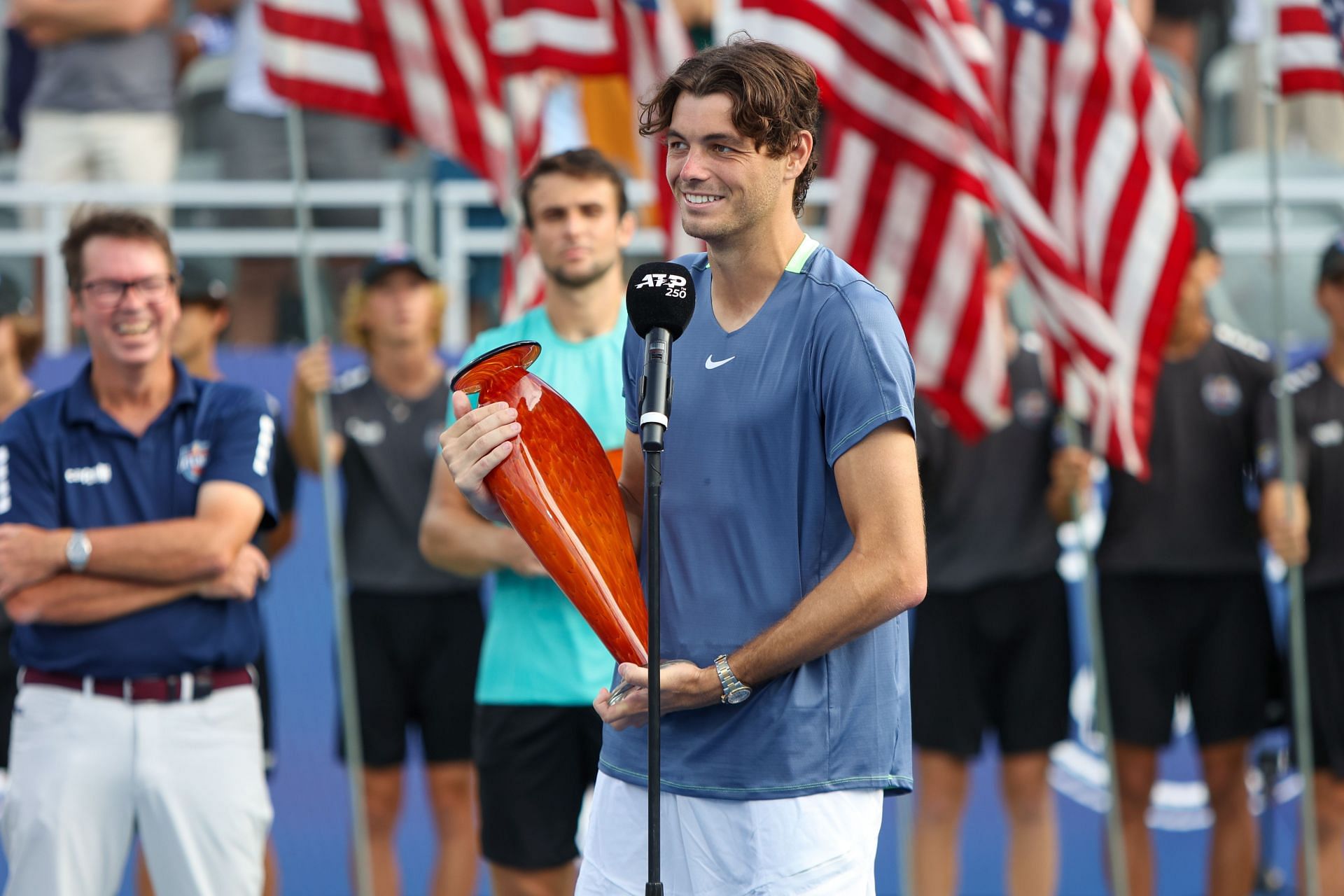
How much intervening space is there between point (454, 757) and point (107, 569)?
7.72ft

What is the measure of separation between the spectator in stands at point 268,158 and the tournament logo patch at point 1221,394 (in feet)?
14.1

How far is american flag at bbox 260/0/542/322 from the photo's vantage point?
23.8ft

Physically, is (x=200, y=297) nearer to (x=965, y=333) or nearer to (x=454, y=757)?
(x=454, y=757)

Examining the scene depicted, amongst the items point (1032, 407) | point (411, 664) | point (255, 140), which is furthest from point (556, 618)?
point (255, 140)

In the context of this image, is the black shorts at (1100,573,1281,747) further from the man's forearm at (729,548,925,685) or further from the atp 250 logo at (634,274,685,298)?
the atp 250 logo at (634,274,685,298)

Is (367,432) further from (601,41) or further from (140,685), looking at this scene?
(140,685)

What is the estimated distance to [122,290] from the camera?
16.3 feet

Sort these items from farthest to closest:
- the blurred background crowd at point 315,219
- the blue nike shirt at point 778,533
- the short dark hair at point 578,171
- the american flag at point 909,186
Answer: the blurred background crowd at point 315,219 < the american flag at point 909,186 < the short dark hair at point 578,171 < the blue nike shirt at point 778,533

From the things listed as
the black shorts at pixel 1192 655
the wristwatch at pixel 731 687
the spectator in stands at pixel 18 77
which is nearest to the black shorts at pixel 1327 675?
the black shorts at pixel 1192 655

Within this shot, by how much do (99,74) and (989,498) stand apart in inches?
191

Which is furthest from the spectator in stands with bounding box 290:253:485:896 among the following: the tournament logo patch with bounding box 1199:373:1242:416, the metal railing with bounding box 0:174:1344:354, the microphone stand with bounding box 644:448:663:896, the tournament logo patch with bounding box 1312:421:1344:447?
the microphone stand with bounding box 644:448:663:896

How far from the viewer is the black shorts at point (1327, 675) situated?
22.0 ft

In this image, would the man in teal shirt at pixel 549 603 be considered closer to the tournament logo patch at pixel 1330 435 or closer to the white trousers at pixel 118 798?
the white trousers at pixel 118 798

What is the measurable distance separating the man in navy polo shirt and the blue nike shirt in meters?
1.98
